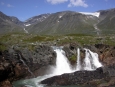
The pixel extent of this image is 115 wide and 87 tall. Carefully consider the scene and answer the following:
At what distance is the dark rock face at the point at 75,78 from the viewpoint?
185 feet

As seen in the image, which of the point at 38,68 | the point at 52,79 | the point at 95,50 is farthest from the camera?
the point at 95,50

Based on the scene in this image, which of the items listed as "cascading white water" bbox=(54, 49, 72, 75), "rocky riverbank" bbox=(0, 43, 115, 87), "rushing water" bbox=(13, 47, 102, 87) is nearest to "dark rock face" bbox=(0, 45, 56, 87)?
"rocky riverbank" bbox=(0, 43, 115, 87)

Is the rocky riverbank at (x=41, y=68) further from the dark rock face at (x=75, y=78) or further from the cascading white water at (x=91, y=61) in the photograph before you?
the cascading white water at (x=91, y=61)

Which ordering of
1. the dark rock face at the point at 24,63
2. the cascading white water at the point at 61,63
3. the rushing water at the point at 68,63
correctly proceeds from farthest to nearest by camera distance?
1. the cascading white water at the point at 61,63
2. the rushing water at the point at 68,63
3. the dark rock face at the point at 24,63

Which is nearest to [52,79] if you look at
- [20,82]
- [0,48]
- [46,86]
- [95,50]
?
[46,86]

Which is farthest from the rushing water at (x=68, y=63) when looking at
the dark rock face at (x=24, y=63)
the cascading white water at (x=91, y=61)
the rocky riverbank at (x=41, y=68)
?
the dark rock face at (x=24, y=63)

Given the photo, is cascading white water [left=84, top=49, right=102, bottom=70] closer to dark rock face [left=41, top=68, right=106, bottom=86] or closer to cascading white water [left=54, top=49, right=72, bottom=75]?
cascading white water [left=54, top=49, right=72, bottom=75]

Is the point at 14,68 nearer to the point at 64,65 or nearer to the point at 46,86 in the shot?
the point at 46,86

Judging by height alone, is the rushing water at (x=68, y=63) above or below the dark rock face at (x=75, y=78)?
above

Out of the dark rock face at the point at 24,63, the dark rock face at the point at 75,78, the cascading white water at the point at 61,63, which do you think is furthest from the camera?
the cascading white water at the point at 61,63

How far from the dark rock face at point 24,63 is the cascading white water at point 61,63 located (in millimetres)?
1786

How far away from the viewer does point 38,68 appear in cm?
6781

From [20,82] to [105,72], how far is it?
2599 cm

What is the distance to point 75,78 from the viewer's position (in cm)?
Result: 5838
